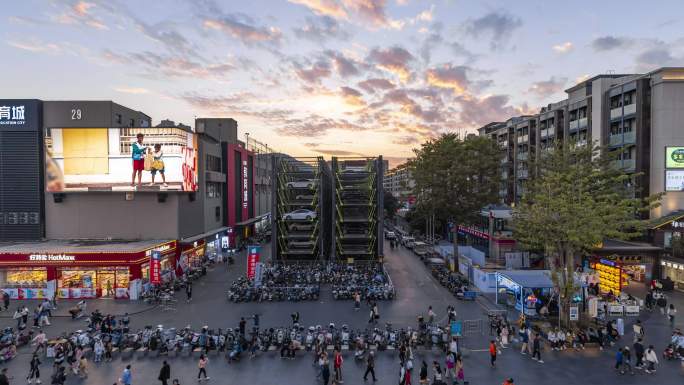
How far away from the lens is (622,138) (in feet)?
143

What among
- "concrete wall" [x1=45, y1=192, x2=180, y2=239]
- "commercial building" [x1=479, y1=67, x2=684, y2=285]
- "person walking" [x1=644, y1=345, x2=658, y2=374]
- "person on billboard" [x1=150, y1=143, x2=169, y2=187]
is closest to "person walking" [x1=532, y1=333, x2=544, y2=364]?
"person walking" [x1=644, y1=345, x2=658, y2=374]

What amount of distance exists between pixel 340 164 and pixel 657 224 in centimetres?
3521

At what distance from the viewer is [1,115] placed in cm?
4038

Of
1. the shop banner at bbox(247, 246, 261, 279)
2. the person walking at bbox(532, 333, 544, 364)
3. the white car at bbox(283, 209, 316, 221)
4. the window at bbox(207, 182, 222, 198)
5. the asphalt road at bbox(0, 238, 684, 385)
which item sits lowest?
the asphalt road at bbox(0, 238, 684, 385)

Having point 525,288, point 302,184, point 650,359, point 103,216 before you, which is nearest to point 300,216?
point 302,184

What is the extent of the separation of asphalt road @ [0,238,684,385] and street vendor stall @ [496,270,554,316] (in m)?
2.74

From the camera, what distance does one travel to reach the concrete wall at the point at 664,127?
130 feet

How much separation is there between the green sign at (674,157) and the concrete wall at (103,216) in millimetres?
53027

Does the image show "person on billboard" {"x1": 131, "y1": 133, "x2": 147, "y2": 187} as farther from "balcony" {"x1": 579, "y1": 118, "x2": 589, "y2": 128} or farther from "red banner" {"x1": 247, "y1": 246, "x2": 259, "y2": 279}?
"balcony" {"x1": 579, "y1": 118, "x2": 589, "y2": 128}

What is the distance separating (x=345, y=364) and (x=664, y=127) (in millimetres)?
41550

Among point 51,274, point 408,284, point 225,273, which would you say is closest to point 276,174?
point 225,273

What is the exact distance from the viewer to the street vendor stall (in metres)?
28.2

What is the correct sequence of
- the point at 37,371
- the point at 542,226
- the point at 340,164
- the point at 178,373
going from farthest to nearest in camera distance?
the point at 340,164
the point at 542,226
the point at 178,373
the point at 37,371

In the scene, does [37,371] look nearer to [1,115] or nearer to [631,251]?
[1,115]
